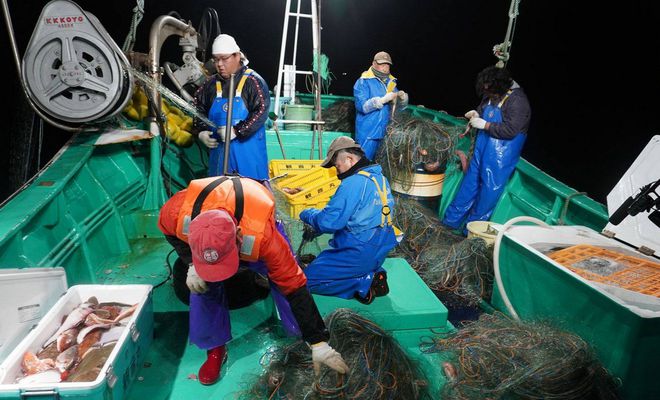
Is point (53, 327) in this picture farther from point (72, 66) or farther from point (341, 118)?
point (341, 118)

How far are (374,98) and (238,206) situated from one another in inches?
144

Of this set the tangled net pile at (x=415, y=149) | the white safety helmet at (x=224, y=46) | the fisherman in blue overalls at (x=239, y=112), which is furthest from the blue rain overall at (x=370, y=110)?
the white safety helmet at (x=224, y=46)

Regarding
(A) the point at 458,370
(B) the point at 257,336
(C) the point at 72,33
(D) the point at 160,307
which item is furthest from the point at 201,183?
(C) the point at 72,33

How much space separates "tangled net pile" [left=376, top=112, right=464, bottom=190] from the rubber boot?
9.75 ft

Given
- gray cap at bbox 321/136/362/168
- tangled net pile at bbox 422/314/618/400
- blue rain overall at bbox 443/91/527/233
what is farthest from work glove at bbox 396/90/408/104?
tangled net pile at bbox 422/314/618/400

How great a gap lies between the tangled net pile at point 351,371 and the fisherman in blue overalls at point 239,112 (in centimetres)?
225

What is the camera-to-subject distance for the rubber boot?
2.32 meters

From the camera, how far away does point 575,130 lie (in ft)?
71.7

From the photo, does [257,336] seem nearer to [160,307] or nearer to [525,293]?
[160,307]

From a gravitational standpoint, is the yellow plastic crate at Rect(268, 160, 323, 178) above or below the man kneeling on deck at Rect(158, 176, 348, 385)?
below

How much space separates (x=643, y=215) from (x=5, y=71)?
16769 mm

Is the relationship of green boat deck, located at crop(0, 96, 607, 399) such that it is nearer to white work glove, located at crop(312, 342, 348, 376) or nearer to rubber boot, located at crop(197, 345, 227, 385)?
rubber boot, located at crop(197, 345, 227, 385)

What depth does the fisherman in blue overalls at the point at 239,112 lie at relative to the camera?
395cm

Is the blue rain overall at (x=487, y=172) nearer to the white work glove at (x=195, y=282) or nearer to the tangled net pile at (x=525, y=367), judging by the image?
the tangled net pile at (x=525, y=367)
